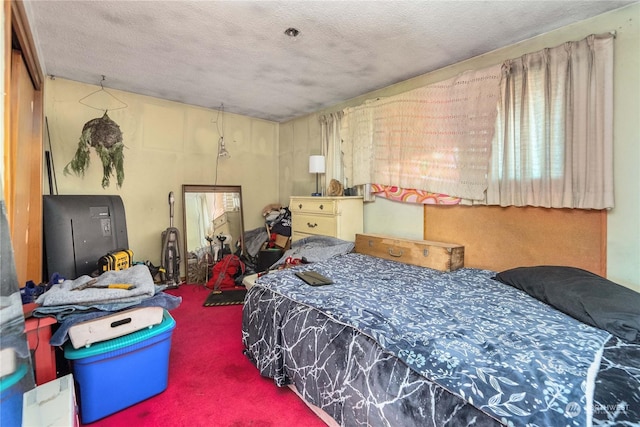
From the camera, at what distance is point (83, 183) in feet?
10.2

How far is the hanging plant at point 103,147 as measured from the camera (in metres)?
2.91

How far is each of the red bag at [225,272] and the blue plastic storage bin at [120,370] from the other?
1833 millimetres

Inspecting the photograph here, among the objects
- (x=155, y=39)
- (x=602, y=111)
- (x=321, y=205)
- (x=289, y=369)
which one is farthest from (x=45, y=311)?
(x=602, y=111)

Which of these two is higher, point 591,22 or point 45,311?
point 591,22

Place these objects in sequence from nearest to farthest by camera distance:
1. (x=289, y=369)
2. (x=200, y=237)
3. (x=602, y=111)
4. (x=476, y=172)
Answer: (x=289, y=369) → (x=602, y=111) → (x=476, y=172) → (x=200, y=237)

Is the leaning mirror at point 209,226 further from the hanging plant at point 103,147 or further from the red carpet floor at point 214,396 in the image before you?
the red carpet floor at point 214,396

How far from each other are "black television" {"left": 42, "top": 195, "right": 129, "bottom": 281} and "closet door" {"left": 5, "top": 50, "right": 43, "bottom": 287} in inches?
2.5

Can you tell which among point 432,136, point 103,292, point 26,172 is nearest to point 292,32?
point 432,136

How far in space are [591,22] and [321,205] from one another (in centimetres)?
237

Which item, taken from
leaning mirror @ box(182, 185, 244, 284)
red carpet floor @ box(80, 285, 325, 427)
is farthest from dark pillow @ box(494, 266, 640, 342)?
leaning mirror @ box(182, 185, 244, 284)

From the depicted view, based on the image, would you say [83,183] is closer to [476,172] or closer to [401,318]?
[401,318]

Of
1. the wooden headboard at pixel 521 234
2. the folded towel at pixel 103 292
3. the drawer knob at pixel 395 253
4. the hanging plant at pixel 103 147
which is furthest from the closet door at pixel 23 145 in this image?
the wooden headboard at pixel 521 234

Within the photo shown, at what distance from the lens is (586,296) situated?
4.46ft

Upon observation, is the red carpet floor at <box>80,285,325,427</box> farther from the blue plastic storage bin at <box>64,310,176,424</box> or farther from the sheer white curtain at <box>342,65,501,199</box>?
the sheer white curtain at <box>342,65,501,199</box>
